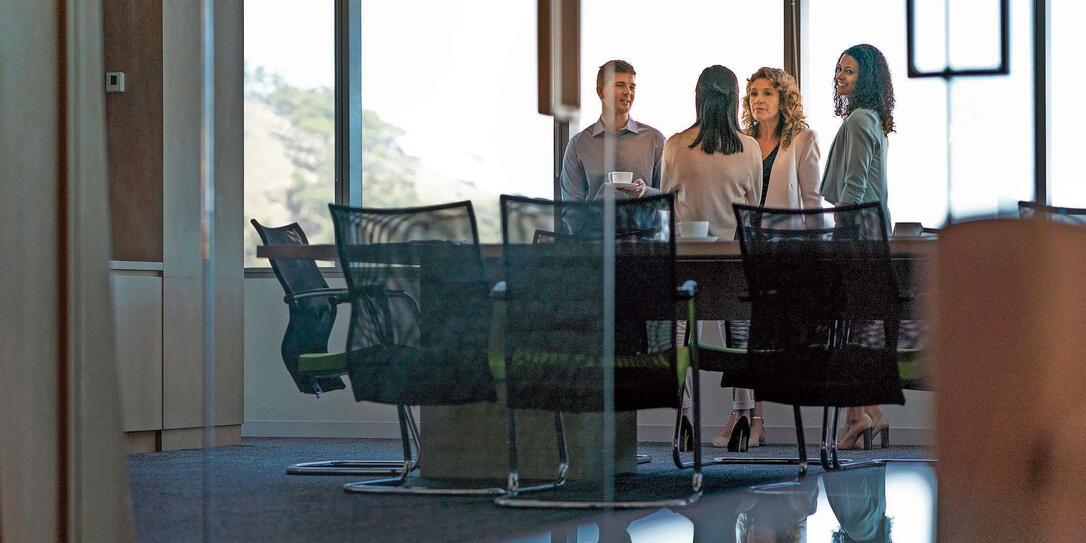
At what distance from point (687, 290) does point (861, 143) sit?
0.83 metres

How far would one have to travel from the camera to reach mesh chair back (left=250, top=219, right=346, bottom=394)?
2.46m

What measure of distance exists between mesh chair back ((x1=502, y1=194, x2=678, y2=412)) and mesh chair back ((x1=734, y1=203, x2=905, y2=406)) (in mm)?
824

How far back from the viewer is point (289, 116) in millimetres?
2502

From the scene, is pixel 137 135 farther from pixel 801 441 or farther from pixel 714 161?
pixel 801 441

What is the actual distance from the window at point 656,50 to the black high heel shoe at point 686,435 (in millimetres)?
755

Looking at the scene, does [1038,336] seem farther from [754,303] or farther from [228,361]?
[754,303]

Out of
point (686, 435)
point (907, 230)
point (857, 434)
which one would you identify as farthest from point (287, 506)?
point (857, 434)

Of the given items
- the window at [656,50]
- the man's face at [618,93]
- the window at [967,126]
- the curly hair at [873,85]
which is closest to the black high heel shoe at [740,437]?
the curly hair at [873,85]

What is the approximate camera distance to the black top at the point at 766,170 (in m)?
4.01

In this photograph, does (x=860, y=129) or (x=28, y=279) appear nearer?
(x=28, y=279)

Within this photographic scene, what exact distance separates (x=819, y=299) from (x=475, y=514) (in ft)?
5.08

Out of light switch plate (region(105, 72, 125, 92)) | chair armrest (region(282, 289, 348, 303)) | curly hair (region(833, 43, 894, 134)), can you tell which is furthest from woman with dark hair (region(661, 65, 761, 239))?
light switch plate (region(105, 72, 125, 92))

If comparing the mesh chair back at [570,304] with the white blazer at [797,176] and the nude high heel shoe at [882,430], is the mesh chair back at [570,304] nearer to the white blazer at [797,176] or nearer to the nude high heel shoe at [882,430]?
the nude high heel shoe at [882,430]

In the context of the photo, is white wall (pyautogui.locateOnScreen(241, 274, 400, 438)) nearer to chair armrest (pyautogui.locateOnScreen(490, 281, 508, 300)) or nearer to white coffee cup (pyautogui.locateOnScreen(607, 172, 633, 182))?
chair armrest (pyautogui.locateOnScreen(490, 281, 508, 300))
